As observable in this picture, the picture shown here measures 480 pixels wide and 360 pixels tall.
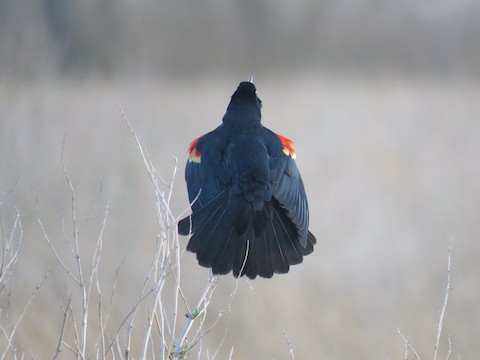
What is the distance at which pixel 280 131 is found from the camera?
34.7ft

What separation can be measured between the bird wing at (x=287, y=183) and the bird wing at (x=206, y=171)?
0.90ft

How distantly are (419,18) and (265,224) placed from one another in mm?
8395

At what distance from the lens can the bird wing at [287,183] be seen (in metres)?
4.52

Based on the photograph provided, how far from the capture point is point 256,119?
502cm

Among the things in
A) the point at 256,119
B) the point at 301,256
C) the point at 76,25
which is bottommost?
the point at 301,256

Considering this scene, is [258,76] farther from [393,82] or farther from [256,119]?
[256,119]

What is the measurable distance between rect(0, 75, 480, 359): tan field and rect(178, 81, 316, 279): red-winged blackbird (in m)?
4.04

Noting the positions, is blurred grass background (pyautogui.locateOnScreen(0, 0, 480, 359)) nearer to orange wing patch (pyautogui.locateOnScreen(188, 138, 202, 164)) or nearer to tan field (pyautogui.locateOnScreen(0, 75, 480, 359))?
tan field (pyautogui.locateOnScreen(0, 75, 480, 359))

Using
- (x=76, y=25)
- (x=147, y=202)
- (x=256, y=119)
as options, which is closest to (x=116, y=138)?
(x=147, y=202)

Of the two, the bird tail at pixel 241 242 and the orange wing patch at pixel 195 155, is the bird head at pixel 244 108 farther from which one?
the bird tail at pixel 241 242

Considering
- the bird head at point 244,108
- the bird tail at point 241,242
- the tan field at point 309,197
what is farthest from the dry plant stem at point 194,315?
the tan field at point 309,197

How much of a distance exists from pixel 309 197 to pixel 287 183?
17.7 feet

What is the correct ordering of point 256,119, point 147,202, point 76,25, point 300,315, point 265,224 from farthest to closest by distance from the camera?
point 76,25 < point 147,202 < point 300,315 < point 256,119 < point 265,224

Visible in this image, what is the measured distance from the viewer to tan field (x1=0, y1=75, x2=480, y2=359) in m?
9.25
